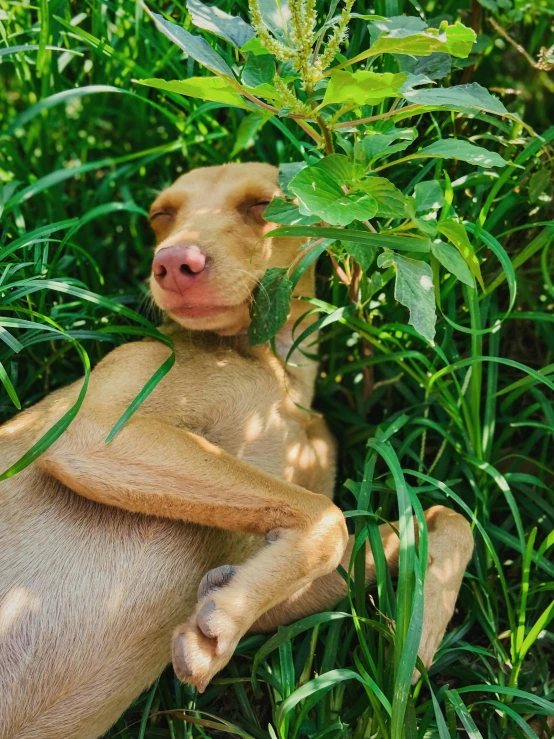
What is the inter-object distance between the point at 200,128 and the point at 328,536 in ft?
7.98

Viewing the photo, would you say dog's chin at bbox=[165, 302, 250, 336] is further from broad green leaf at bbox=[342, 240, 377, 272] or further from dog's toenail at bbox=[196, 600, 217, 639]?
dog's toenail at bbox=[196, 600, 217, 639]

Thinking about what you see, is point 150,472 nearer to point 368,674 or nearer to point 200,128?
point 368,674

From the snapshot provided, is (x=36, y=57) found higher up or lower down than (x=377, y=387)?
higher up

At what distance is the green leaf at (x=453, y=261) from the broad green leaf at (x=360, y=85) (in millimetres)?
600

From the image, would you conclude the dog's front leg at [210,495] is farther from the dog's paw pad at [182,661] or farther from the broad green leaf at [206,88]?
the broad green leaf at [206,88]

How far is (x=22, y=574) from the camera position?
290 cm

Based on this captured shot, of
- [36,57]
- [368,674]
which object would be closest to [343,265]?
[368,674]

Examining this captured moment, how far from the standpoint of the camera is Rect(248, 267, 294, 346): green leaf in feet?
10.4

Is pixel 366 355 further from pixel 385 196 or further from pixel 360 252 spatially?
pixel 385 196

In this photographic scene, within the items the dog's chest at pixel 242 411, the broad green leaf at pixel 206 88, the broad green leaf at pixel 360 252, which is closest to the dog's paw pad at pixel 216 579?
the dog's chest at pixel 242 411

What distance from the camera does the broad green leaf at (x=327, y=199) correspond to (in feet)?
7.93

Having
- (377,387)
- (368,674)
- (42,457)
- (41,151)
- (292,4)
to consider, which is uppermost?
(292,4)

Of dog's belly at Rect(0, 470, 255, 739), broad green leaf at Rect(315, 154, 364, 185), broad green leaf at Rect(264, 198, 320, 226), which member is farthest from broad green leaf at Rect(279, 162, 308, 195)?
dog's belly at Rect(0, 470, 255, 739)

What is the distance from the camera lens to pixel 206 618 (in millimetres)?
2604
